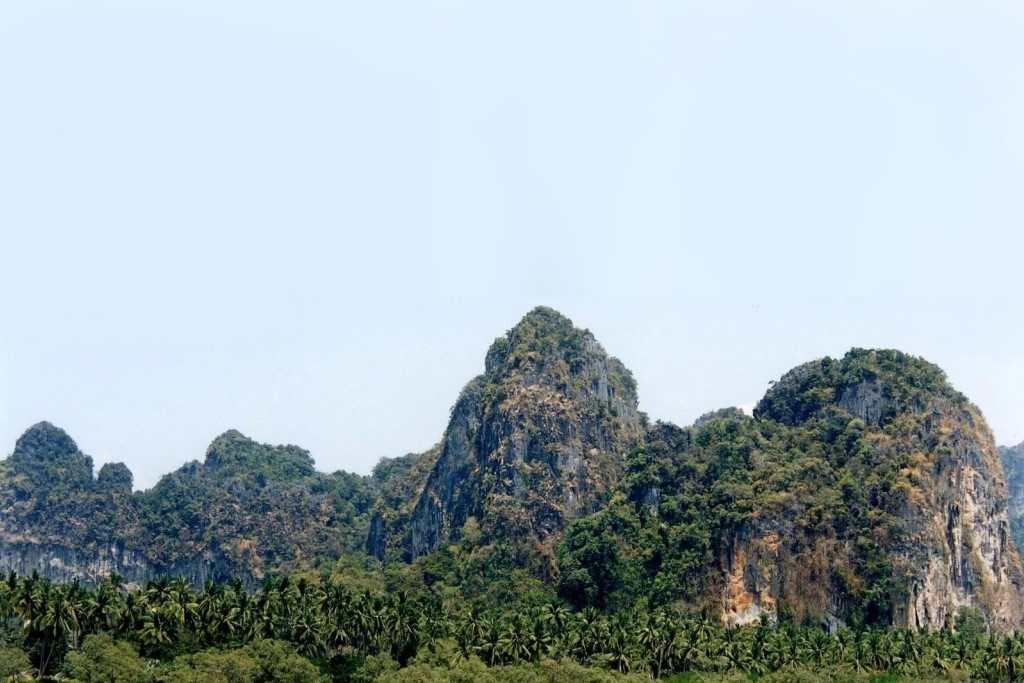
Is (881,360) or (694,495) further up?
(881,360)

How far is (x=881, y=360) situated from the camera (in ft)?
482

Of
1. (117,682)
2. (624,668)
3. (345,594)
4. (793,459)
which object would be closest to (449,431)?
(793,459)

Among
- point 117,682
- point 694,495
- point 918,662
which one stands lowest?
point 117,682

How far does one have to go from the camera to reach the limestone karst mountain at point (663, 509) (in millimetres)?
127375

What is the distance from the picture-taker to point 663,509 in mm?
140125

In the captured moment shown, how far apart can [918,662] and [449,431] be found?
89153mm

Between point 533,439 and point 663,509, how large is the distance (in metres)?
21.8

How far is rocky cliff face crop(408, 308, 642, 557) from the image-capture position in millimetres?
149125

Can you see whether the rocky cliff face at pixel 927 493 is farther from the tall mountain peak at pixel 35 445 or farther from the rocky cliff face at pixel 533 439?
the tall mountain peak at pixel 35 445

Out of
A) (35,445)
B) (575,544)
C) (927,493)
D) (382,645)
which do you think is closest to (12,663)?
(382,645)

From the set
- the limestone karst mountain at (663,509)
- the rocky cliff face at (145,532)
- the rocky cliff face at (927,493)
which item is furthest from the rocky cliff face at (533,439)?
the rocky cliff face at (927,493)

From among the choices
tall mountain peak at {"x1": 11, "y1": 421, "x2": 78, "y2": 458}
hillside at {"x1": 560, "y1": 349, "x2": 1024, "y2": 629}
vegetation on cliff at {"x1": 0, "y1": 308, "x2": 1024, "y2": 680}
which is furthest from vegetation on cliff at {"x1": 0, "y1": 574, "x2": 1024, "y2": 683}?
tall mountain peak at {"x1": 11, "y1": 421, "x2": 78, "y2": 458}

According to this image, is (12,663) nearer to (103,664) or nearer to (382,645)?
(103,664)

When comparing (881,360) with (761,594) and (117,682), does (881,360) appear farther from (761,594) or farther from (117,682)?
(117,682)
